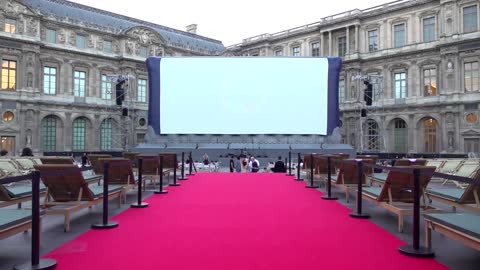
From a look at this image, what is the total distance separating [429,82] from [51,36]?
31.7m

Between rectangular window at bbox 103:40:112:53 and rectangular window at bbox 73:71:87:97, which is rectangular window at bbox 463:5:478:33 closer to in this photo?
rectangular window at bbox 103:40:112:53

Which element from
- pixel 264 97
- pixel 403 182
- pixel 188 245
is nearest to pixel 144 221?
pixel 188 245

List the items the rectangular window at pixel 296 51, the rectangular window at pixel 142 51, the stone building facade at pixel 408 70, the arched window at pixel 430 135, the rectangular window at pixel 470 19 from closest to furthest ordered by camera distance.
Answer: the rectangular window at pixel 470 19, the stone building facade at pixel 408 70, the arched window at pixel 430 135, the rectangular window at pixel 142 51, the rectangular window at pixel 296 51

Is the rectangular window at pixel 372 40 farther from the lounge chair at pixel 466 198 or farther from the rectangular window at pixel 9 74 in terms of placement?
the lounge chair at pixel 466 198

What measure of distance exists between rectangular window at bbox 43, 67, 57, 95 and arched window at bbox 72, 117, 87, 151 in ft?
10.9

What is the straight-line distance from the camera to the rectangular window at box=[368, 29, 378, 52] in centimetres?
3897

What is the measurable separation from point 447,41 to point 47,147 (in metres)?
33.1

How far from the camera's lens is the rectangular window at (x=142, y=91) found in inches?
1702

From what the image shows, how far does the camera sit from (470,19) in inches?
1278

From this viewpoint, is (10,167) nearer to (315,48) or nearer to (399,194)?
(399,194)

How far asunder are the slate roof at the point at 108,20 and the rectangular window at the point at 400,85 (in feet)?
72.7

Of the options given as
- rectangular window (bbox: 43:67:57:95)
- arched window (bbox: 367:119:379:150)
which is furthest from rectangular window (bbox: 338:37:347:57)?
rectangular window (bbox: 43:67:57:95)

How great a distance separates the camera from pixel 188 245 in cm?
457

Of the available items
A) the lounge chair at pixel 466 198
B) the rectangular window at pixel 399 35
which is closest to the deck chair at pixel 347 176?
the lounge chair at pixel 466 198
